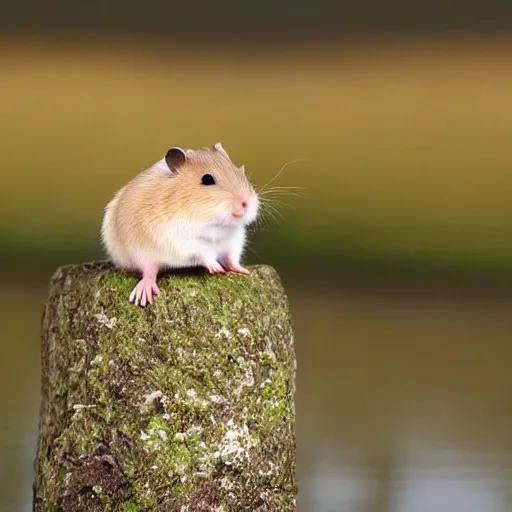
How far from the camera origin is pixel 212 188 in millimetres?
2076

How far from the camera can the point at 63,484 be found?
208 cm

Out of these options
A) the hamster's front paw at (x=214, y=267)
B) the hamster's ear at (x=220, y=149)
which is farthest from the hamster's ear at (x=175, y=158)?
the hamster's front paw at (x=214, y=267)

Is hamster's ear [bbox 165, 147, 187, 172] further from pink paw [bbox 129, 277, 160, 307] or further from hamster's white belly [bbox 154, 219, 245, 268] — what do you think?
pink paw [bbox 129, 277, 160, 307]

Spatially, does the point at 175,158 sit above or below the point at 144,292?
above

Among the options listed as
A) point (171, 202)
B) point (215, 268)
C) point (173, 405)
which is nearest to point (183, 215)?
point (171, 202)

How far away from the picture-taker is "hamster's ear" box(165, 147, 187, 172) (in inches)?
82.6

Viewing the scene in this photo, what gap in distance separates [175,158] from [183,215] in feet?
0.44

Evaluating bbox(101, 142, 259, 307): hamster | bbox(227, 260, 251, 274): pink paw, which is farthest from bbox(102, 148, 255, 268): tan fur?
bbox(227, 260, 251, 274): pink paw

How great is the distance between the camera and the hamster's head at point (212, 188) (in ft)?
6.76

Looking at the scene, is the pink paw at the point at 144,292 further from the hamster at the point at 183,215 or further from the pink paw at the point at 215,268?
the pink paw at the point at 215,268

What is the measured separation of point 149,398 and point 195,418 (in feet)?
0.35

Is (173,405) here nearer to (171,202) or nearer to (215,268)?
(215,268)

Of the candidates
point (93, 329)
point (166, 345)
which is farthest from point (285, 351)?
point (93, 329)

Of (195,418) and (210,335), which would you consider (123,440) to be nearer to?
(195,418)
